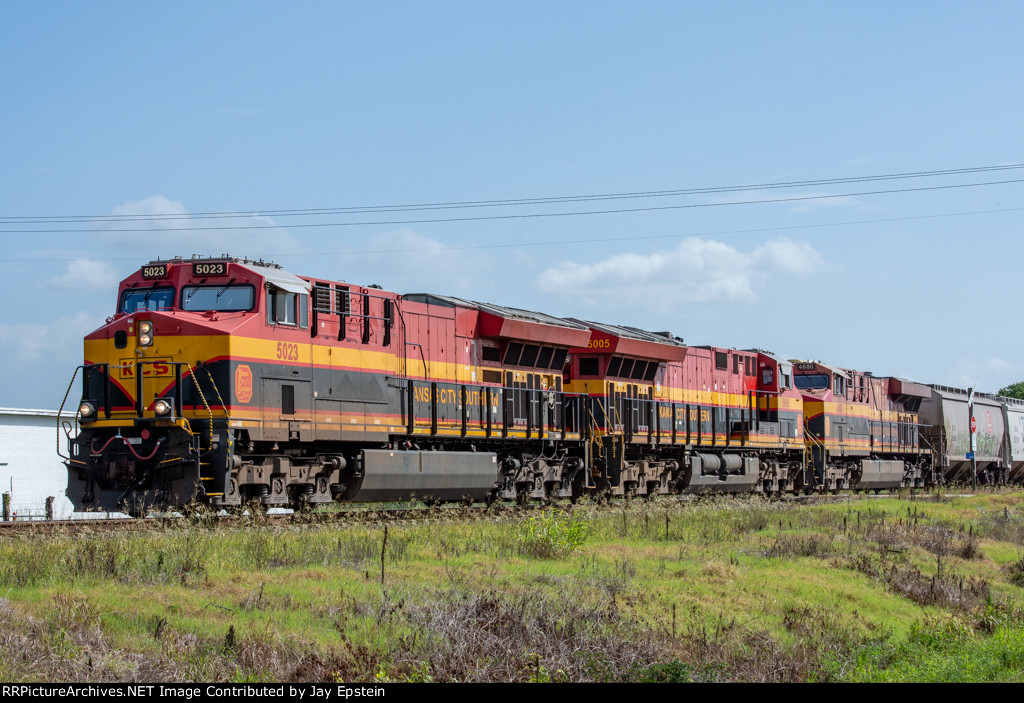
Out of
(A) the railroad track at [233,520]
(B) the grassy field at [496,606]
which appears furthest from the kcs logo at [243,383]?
(B) the grassy field at [496,606]

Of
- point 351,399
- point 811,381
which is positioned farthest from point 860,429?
point 351,399

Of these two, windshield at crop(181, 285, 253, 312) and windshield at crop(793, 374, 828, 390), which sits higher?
windshield at crop(181, 285, 253, 312)

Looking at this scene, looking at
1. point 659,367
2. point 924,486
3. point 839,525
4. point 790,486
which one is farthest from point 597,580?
point 924,486

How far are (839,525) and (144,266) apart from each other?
12268 millimetres

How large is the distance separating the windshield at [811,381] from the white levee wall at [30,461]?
2258 centimetres

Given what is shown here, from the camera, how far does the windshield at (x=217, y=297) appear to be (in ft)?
52.7

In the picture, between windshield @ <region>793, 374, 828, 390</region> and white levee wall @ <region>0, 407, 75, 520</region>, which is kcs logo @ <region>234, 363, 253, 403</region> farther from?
windshield @ <region>793, 374, 828, 390</region>

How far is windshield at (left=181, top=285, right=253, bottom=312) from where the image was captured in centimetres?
1608

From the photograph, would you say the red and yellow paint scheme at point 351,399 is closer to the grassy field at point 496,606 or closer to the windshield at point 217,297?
the windshield at point 217,297

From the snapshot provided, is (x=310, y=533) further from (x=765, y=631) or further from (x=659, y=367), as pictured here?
(x=659, y=367)

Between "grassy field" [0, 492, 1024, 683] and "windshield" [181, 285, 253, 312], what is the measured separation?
11.0 ft

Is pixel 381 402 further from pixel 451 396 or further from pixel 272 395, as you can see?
pixel 272 395

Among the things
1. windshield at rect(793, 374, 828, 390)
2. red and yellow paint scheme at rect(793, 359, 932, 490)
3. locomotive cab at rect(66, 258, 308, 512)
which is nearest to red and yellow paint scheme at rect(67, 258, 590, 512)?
locomotive cab at rect(66, 258, 308, 512)

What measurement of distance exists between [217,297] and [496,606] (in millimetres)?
8796
